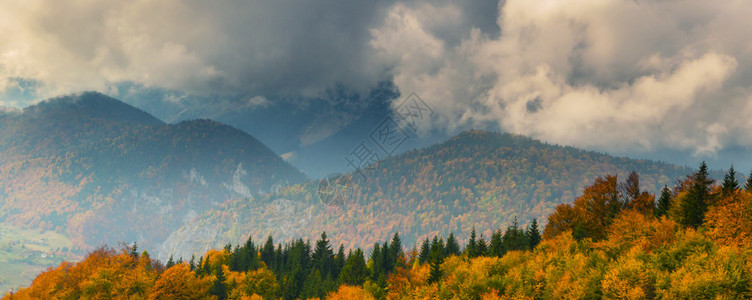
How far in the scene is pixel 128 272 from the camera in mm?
102562

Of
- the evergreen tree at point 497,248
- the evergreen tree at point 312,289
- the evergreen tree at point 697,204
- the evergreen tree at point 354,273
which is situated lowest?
the evergreen tree at point 312,289

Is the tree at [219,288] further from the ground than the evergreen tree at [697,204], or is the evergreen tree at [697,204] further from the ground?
A: the evergreen tree at [697,204]

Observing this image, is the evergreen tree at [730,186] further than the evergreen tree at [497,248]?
No

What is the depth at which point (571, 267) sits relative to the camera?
7031 centimetres

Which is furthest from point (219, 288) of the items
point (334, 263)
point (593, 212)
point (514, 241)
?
point (593, 212)

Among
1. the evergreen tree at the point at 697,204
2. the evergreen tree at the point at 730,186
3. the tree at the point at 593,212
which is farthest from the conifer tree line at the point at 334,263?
the evergreen tree at the point at 730,186

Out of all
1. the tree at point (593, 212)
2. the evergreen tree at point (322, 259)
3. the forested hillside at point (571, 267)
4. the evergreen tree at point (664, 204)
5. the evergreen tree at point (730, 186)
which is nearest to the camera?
the forested hillside at point (571, 267)

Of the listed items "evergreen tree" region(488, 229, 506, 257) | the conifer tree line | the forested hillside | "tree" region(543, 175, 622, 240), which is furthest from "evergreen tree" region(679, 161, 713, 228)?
"evergreen tree" region(488, 229, 506, 257)

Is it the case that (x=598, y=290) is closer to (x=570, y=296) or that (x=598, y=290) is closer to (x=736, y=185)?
(x=570, y=296)

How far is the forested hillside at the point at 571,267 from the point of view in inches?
2286

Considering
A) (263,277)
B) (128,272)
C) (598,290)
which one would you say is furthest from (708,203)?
(128,272)

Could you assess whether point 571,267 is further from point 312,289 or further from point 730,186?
point 312,289

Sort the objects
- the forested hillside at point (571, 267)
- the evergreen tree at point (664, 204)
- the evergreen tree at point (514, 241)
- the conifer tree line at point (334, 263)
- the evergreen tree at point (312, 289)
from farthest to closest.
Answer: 1. the evergreen tree at point (312, 289)
2. the conifer tree line at point (334, 263)
3. the evergreen tree at point (514, 241)
4. the evergreen tree at point (664, 204)
5. the forested hillside at point (571, 267)

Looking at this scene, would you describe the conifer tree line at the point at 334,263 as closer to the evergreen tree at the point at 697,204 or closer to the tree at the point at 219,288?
the tree at the point at 219,288
